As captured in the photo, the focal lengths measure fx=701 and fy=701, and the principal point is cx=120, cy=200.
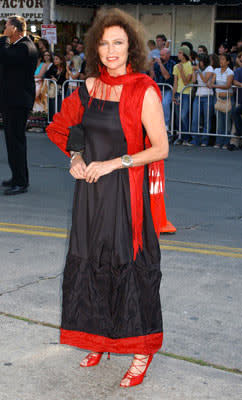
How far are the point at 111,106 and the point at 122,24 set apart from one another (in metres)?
0.43

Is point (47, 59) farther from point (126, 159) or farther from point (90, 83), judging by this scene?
point (126, 159)

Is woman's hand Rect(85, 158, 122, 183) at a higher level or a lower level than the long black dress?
higher

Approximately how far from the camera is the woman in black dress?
350cm

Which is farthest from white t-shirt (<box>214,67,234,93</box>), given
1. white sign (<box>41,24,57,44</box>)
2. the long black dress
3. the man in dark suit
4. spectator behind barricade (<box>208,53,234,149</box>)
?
the long black dress

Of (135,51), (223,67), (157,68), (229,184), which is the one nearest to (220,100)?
(223,67)

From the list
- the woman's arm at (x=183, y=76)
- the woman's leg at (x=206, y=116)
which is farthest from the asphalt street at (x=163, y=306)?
the woman's arm at (x=183, y=76)

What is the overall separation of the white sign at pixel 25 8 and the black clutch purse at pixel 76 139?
21.7 m

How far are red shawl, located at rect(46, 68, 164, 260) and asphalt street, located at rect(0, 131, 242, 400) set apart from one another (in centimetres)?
71

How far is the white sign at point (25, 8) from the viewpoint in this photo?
24.4 metres

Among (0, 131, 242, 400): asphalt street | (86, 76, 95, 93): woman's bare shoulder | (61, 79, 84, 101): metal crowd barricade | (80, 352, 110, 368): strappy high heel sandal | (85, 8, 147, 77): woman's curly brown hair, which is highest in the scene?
(85, 8, 147, 77): woman's curly brown hair

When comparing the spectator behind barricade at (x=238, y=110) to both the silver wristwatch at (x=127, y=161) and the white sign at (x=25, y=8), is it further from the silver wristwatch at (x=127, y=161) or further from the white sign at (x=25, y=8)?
the white sign at (x=25, y=8)

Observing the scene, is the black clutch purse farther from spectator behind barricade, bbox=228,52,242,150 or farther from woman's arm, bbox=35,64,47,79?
woman's arm, bbox=35,64,47,79

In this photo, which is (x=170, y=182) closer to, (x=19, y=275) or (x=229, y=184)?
(x=229, y=184)

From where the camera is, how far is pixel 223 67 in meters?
13.1
